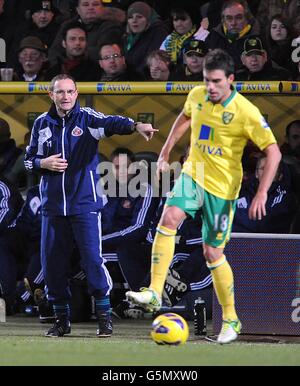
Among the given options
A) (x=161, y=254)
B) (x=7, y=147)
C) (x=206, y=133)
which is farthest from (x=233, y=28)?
(x=161, y=254)

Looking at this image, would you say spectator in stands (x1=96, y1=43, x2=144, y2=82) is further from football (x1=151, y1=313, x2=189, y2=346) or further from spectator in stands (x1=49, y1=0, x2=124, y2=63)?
football (x1=151, y1=313, x2=189, y2=346)

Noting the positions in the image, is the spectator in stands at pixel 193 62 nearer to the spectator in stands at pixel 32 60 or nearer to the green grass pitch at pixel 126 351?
the spectator in stands at pixel 32 60

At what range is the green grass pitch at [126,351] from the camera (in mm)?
7691

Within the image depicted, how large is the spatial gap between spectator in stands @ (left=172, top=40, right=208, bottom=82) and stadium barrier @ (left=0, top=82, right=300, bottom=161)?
55 centimetres

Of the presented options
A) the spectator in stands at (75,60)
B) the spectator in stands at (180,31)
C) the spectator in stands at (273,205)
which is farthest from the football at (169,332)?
the spectator in stands at (180,31)

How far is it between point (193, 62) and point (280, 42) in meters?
0.94

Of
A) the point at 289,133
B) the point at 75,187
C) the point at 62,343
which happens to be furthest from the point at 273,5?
the point at 62,343

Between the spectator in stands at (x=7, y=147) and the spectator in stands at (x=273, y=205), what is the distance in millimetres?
2264

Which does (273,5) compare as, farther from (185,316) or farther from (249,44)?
(185,316)

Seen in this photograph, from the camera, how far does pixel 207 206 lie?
8711 mm

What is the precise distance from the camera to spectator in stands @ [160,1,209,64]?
503 inches

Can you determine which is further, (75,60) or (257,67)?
→ (75,60)

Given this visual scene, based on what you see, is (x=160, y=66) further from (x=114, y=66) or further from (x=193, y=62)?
(x=114, y=66)

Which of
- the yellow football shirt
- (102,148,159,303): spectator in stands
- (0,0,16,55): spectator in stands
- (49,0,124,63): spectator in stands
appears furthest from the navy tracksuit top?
(0,0,16,55): spectator in stands
